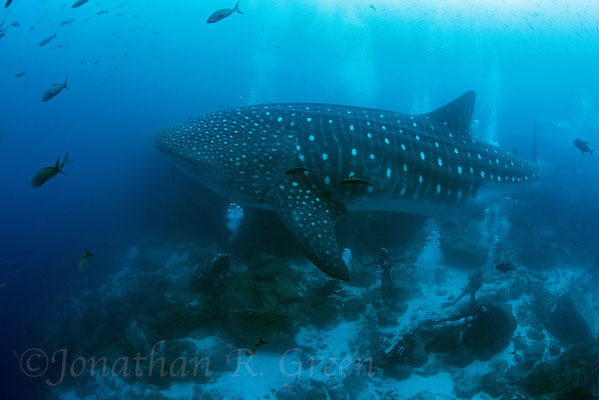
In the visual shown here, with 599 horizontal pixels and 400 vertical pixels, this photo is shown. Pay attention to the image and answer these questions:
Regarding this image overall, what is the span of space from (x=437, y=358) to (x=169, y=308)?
7064 millimetres

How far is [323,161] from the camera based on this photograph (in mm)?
5348

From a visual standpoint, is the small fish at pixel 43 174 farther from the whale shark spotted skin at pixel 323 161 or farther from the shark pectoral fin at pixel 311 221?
the shark pectoral fin at pixel 311 221

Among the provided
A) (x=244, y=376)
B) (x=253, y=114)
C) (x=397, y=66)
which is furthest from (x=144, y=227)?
(x=397, y=66)

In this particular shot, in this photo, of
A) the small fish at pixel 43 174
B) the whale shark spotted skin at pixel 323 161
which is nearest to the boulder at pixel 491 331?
the whale shark spotted skin at pixel 323 161

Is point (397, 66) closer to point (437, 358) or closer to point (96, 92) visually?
point (96, 92)

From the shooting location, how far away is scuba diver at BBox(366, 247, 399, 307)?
27.0 feet

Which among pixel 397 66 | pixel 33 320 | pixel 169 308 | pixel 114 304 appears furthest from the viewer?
pixel 397 66

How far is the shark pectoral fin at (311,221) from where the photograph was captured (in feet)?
14.4

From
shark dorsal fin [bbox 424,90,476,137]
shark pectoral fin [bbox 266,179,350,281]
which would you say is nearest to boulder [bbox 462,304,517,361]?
shark dorsal fin [bbox 424,90,476,137]

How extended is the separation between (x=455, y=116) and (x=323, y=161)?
3.94 meters

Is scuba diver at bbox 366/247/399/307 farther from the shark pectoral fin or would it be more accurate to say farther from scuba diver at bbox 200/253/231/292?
scuba diver at bbox 200/253/231/292

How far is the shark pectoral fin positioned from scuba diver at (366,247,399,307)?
3623mm

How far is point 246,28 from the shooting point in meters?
160

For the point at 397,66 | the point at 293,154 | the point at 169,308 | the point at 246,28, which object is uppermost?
the point at 246,28
